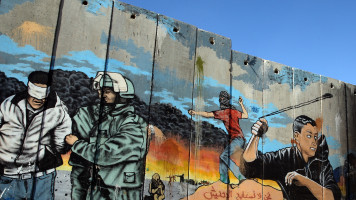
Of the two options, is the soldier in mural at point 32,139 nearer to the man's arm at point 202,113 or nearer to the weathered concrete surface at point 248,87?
the man's arm at point 202,113

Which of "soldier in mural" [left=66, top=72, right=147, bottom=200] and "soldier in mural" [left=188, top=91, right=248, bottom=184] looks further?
"soldier in mural" [left=188, top=91, right=248, bottom=184]

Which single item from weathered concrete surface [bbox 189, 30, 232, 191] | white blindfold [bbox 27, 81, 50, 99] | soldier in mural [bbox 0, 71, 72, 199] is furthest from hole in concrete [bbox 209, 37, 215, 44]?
white blindfold [bbox 27, 81, 50, 99]

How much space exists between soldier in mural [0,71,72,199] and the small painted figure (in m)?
1.61

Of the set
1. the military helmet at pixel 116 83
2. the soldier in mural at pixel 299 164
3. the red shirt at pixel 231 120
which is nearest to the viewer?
the military helmet at pixel 116 83

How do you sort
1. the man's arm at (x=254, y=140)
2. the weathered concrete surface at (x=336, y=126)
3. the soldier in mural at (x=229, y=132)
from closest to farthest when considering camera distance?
the soldier in mural at (x=229, y=132) → the man's arm at (x=254, y=140) → the weathered concrete surface at (x=336, y=126)

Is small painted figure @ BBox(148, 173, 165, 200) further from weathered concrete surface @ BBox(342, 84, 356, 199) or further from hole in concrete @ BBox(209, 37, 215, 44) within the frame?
weathered concrete surface @ BBox(342, 84, 356, 199)

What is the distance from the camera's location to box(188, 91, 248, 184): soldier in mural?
6.91 m

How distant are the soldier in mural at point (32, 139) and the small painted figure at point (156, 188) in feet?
5.30

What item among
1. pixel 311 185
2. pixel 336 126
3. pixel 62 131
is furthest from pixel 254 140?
pixel 62 131

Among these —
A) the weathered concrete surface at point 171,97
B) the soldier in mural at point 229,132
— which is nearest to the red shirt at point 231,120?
the soldier in mural at point 229,132

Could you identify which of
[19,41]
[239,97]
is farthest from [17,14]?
[239,97]

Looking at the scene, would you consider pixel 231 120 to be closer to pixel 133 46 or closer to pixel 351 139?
pixel 133 46

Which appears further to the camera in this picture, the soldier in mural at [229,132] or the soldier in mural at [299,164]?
the soldier in mural at [299,164]

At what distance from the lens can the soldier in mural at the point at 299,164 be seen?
746 centimetres
